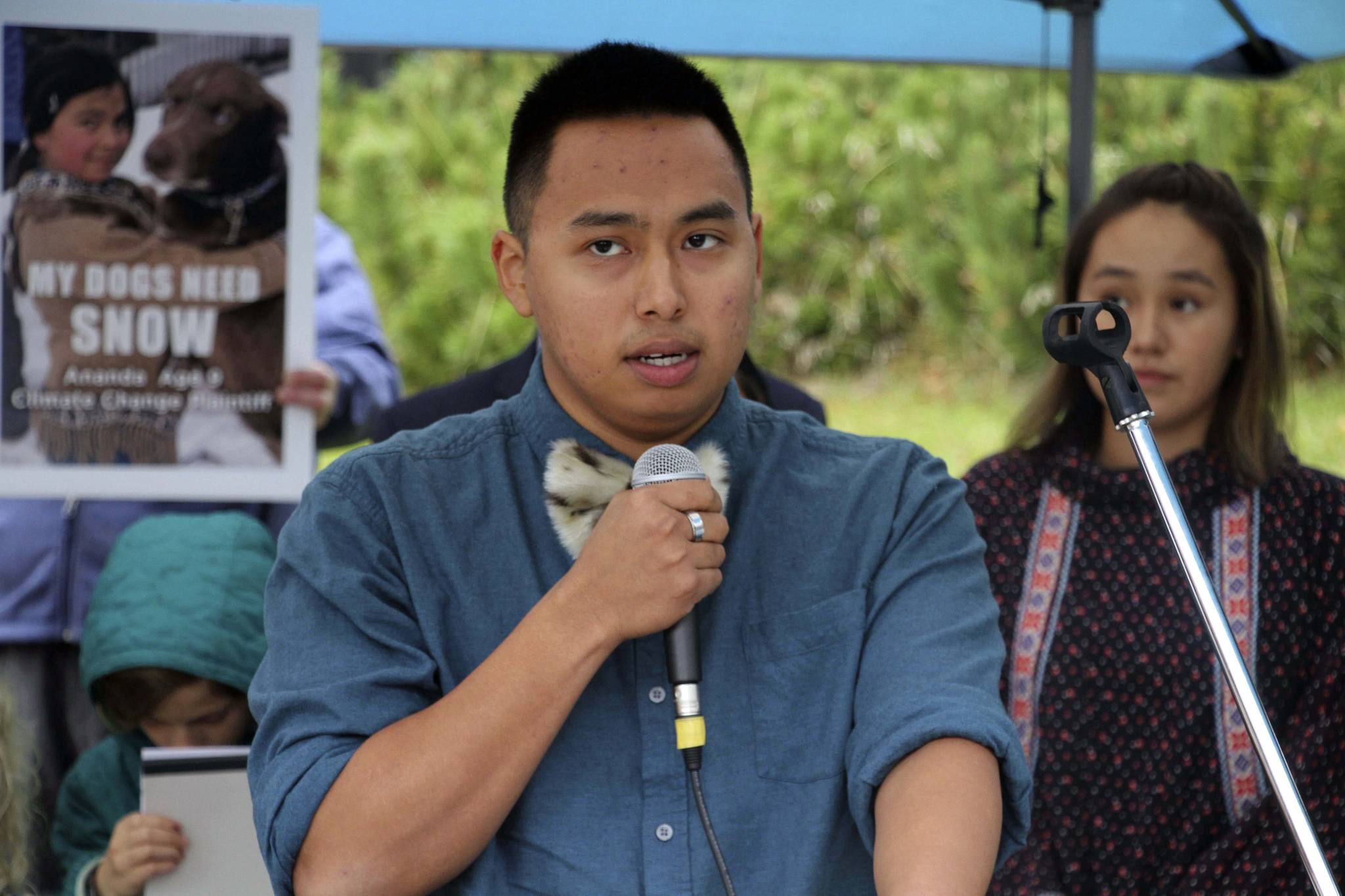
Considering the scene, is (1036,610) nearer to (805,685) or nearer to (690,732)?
(805,685)

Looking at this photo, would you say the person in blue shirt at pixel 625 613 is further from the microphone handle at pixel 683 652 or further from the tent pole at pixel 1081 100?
the tent pole at pixel 1081 100

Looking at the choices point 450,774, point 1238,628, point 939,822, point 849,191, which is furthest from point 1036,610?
point 849,191

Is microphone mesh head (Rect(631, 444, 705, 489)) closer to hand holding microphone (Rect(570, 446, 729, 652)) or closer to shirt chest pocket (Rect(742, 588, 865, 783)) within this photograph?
hand holding microphone (Rect(570, 446, 729, 652))

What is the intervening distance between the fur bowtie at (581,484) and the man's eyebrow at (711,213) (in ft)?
0.89

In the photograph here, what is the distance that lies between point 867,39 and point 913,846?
2.81 meters

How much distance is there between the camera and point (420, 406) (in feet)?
9.78

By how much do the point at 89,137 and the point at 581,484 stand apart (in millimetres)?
1539

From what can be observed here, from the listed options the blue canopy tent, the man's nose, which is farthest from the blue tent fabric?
the man's nose

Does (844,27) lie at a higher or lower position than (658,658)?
higher

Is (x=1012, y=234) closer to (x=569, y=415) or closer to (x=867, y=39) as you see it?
(x=867, y=39)

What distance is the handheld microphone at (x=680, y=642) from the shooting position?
1.52m

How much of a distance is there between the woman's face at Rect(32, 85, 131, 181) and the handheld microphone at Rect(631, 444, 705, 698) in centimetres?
161

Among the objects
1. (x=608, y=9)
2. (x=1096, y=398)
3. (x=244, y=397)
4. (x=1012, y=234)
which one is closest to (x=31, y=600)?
(x=244, y=397)

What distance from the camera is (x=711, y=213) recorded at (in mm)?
1710
